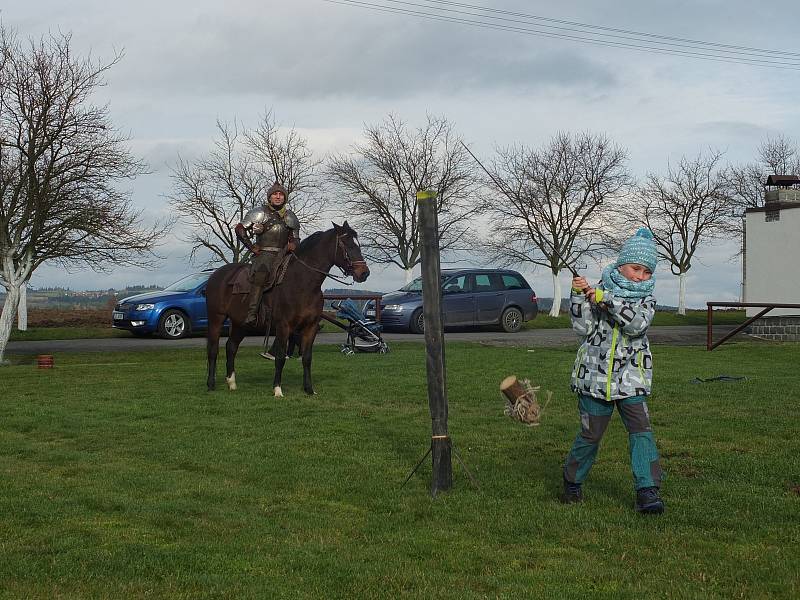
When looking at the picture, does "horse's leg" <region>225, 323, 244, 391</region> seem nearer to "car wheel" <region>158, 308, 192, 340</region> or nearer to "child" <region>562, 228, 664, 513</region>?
"child" <region>562, 228, 664, 513</region>

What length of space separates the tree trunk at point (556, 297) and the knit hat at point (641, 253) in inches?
1506

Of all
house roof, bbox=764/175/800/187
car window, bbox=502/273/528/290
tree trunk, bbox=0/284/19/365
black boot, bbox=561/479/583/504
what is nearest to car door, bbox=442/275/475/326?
car window, bbox=502/273/528/290

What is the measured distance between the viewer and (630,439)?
22.1ft

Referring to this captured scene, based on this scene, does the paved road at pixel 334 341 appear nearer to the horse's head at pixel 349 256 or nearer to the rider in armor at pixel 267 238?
the rider in armor at pixel 267 238

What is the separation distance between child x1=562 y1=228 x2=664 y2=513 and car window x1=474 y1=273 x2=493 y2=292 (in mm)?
23288

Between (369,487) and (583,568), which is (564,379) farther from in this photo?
(583,568)

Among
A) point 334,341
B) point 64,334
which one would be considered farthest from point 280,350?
point 64,334

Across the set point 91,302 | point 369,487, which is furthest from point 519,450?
point 91,302

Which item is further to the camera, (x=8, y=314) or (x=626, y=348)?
(x=8, y=314)

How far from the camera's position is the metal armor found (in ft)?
46.0

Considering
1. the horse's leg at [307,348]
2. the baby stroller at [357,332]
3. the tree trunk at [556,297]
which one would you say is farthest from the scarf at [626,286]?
the tree trunk at [556,297]

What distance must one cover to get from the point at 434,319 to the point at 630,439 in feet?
5.79

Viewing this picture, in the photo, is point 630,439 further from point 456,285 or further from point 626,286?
point 456,285

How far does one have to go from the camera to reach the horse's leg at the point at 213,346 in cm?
1452
